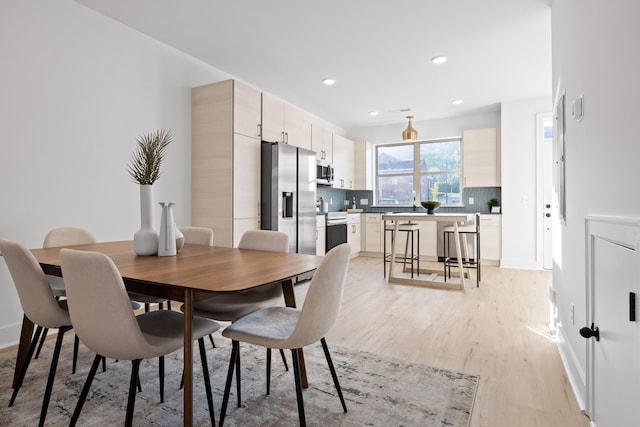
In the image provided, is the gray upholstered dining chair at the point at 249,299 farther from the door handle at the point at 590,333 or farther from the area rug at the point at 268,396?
the door handle at the point at 590,333

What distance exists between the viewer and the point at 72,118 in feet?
9.27

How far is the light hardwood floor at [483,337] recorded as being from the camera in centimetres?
176

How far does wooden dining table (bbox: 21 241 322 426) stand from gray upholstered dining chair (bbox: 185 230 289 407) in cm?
12

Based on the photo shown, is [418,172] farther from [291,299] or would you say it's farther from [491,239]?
[291,299]

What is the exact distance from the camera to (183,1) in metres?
2.78

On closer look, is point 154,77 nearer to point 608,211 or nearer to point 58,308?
point 58,308

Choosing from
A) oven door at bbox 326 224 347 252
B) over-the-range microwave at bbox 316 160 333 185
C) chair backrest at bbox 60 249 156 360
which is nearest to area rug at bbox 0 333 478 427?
chair backrest at bbox 60 249 156 360

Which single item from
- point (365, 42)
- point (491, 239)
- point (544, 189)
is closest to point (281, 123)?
point (365, 42)

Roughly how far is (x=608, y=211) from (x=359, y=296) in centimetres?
276

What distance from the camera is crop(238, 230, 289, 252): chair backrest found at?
2227mm

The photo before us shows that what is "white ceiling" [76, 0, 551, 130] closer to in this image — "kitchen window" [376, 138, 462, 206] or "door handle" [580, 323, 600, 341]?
"kitchen window" [376, 138, 462, 206]

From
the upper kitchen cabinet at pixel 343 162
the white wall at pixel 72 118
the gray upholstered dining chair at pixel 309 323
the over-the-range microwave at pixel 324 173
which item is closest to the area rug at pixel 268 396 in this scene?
the gray upholstered dining chair at pixel 309 323

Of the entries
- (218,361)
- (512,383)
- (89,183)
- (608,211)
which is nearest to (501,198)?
(512,383)

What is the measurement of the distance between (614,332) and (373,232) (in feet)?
Answer: 17.9
